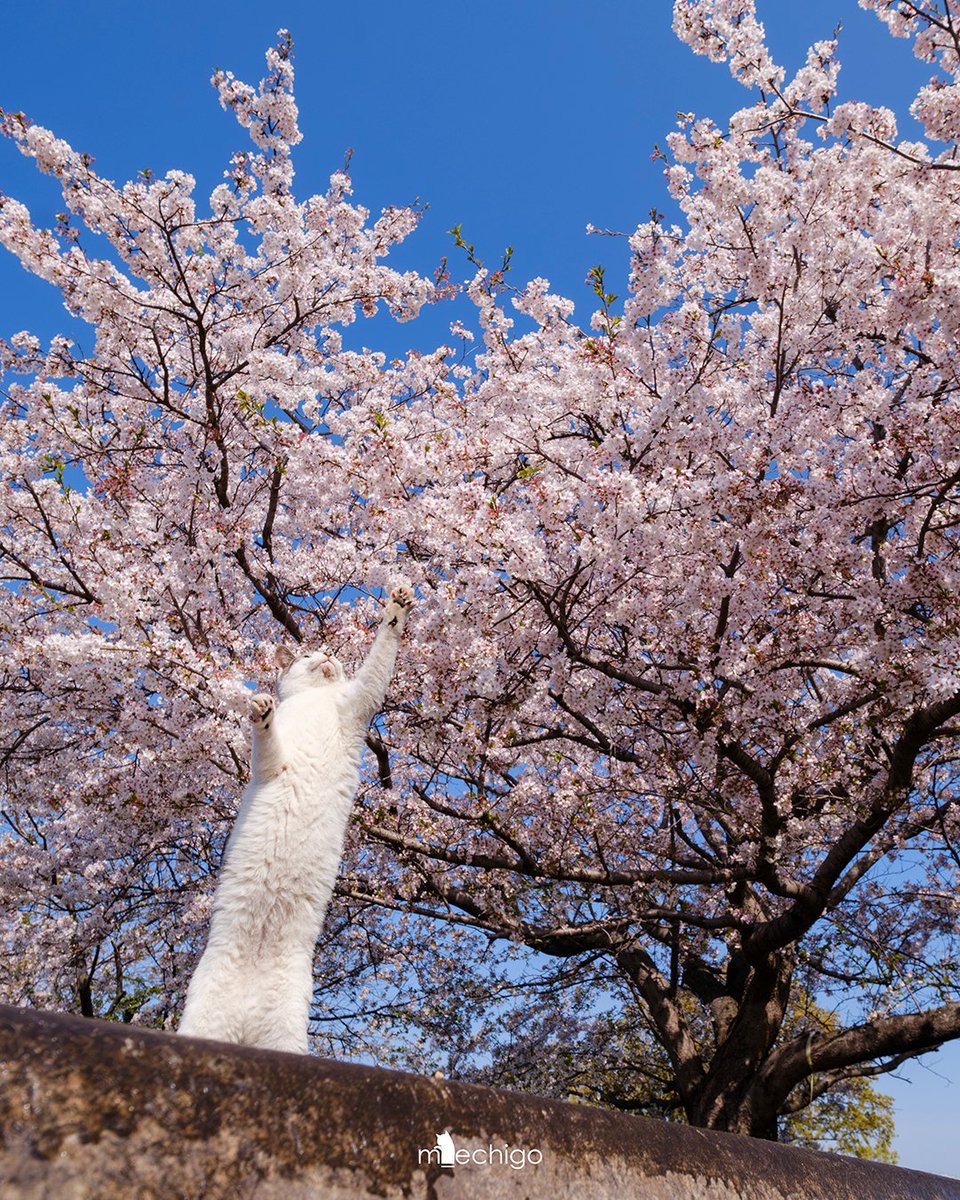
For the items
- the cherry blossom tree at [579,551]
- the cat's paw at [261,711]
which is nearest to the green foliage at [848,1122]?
the cherry blossom tree at [579,551]

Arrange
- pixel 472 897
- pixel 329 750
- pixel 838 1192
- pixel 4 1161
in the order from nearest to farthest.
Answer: pixel 4 1161 < pixel 329 750 < pixel 838 1192 < pixel 472 897

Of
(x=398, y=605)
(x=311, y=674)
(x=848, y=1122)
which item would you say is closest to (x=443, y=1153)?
(x=311, y=674)

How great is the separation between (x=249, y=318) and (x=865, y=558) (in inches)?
313

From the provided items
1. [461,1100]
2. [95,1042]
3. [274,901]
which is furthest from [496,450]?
[95,1042]

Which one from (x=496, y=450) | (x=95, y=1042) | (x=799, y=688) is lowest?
(x=95, y=1042)

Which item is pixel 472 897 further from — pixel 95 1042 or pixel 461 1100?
pixel 95 1042

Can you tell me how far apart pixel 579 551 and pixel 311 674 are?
312 cm

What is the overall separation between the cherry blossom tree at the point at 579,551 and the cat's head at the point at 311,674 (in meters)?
2.47

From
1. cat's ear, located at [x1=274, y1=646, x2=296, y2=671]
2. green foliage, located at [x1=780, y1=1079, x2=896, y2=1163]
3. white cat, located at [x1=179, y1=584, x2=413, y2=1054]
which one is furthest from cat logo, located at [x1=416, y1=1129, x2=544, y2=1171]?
green foliage, located at [x1=780, y1=1079, x2=896, y2=1163]

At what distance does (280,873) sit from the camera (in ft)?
12.3

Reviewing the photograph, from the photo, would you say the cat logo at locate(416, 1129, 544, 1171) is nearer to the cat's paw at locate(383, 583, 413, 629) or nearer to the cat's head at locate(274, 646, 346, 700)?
the cat's head at locate(274, 646, 346, 700)

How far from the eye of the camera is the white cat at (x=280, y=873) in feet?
11.4

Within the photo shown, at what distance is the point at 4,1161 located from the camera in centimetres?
160

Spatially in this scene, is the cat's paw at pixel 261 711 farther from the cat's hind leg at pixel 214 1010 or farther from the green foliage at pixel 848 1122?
the green foliage at pixel 848 1122
